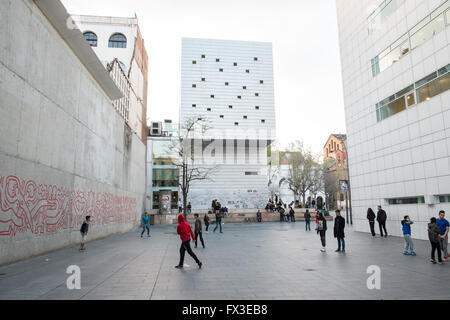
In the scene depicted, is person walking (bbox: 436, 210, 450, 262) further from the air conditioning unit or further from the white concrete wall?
the air conditioning unit

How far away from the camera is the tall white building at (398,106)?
1577 centimetres

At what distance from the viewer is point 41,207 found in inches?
464

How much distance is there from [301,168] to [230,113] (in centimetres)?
1511

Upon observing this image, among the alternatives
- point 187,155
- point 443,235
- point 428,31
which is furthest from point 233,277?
point 187,155

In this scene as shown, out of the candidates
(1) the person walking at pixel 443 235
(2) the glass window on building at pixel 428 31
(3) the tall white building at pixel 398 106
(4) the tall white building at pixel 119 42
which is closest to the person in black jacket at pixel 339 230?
(1) the person walking at pixel 443 235

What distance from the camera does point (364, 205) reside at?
22.9m

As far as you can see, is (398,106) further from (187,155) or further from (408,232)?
(187,155)

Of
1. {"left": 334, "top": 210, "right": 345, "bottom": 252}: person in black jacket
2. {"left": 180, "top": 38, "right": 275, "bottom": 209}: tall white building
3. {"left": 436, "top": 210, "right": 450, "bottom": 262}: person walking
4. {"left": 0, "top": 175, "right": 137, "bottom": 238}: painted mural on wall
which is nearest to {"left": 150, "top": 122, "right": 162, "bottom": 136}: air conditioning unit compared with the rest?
{"left": 180, "top": 38, "right": 275, "bottom": 209}: tall white building

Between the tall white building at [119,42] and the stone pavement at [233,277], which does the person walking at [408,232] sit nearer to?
the stone pavement at [233,277]

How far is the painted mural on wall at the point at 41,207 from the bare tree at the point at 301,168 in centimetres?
3540

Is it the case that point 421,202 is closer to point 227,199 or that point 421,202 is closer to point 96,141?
point 96,141

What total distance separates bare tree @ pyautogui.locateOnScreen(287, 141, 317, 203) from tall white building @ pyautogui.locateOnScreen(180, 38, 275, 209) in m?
4.63

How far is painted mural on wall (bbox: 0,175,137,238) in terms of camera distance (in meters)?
9.74
